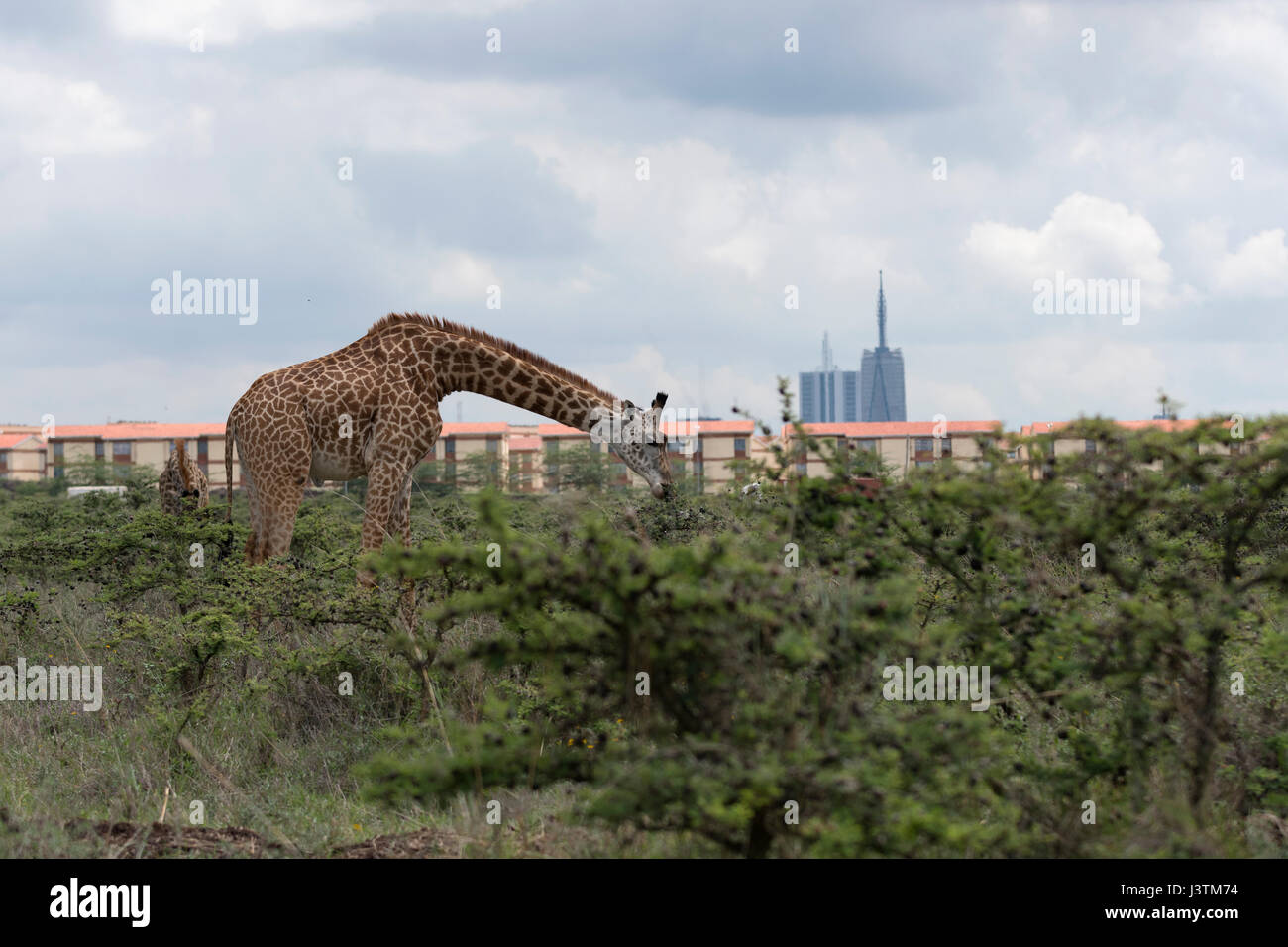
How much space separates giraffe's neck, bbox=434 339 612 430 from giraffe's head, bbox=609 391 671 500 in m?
0.33

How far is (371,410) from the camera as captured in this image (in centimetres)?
941

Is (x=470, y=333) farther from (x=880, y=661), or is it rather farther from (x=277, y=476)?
(x=880, y=661)

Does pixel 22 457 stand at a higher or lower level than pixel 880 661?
higher

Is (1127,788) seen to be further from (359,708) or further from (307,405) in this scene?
(307,405)

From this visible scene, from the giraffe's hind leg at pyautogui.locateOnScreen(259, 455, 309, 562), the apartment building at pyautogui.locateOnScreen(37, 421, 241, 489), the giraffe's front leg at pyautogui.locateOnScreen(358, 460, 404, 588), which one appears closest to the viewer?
the giraffe's front leg at pyautogui.locateOnScreen(358, 460, 404, 588)

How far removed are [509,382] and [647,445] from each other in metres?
1.45

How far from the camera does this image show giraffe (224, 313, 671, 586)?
9.37 metres

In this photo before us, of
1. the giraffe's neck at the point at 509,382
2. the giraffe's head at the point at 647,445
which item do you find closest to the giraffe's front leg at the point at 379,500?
the giraffe's neck at the point at 509,382

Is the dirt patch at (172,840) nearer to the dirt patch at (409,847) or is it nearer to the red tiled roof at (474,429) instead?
the dirt patch at (409,847)

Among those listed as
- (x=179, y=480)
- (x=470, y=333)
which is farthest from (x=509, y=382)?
(x=179, y=480)

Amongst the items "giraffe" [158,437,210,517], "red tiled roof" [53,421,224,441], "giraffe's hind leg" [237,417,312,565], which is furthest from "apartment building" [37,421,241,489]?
"giraffe's hind leg" [237,417,312,565]

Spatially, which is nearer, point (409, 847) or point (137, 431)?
point (409, 847)

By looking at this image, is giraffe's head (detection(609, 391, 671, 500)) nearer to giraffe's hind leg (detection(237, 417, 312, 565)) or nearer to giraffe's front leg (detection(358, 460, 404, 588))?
giraffe's front leg (detection(358, 460, 404, 588))

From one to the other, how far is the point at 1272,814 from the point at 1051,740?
1241 mm
